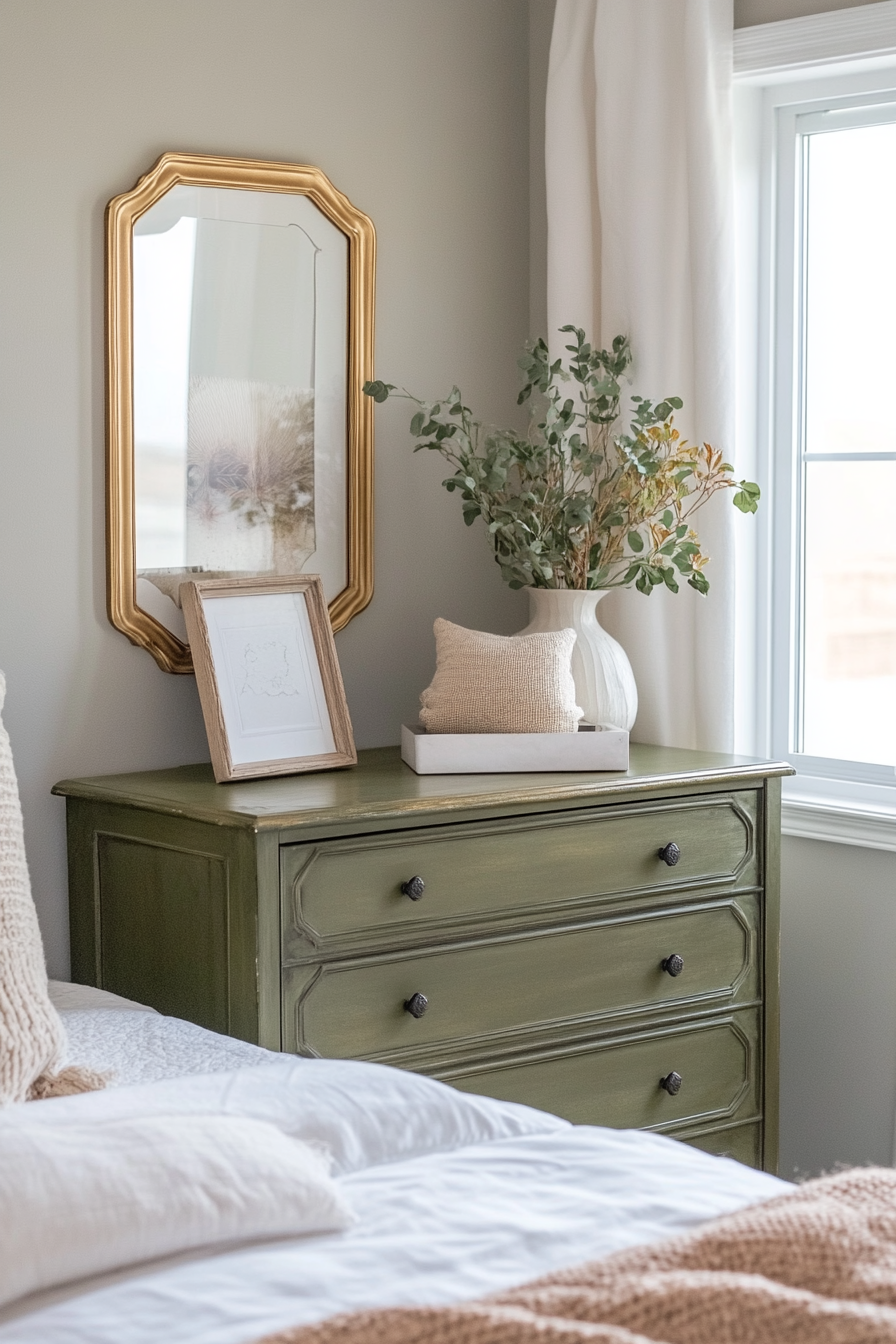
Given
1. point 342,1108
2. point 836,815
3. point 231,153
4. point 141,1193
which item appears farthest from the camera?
point 836,815

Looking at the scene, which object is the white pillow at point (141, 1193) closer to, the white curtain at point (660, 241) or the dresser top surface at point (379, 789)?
the dresser top surface at point (379, 789)

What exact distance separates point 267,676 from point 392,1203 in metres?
1.19

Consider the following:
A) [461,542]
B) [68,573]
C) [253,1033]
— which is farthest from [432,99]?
[253,1033]

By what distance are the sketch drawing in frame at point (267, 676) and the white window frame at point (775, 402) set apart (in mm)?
824

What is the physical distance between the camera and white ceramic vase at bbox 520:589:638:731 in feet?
8.47

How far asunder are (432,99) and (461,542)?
817 mm

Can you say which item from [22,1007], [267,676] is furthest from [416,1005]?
[22,1007]

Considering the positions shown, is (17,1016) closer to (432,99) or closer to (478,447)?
(478,447)

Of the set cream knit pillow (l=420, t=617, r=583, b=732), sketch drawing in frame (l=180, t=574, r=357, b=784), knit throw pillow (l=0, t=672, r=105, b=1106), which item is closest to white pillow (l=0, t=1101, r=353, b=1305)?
knit throw pillow (l=0, t=672, r=105, b=1106)

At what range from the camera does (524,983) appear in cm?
227

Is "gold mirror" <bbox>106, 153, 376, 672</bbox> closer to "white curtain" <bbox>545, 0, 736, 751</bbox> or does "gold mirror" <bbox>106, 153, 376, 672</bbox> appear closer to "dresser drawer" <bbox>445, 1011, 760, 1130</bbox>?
"white curtain" <bbox>545, 0, 736, 751</bbox>

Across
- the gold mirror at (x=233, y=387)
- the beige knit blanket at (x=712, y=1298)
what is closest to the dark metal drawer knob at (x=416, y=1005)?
the gold mirror at (x=233, y=387)

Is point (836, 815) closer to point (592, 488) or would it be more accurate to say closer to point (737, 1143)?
point (737, 1143)

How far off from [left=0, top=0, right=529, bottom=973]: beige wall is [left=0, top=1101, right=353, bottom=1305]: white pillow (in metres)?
1.18
